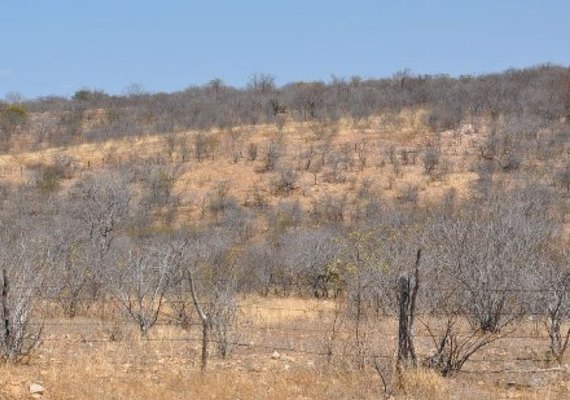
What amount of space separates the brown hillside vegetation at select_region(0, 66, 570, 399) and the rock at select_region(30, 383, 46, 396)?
2.3 inches

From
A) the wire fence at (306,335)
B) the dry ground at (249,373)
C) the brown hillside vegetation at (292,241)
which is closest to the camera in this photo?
the dry ground at (249,373)

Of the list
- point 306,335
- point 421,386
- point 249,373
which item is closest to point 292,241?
point 306,335

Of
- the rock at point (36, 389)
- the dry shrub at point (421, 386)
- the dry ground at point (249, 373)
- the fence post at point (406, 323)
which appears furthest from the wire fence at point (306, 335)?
the rock at point (36, 389)

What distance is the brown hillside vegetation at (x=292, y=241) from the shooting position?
357 inches

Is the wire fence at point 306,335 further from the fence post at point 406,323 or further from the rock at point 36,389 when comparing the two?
the rock at point 36,389

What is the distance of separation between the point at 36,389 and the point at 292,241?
17.8 m

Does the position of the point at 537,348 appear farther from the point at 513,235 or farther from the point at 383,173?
the point at 383,173

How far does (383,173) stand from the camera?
3853 cm

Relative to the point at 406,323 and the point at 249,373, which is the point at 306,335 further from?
the point at 406,323

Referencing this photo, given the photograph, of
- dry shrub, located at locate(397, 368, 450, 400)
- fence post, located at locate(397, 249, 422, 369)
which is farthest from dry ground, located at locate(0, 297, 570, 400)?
fence post, located at locate(397, 249, 422, 369)

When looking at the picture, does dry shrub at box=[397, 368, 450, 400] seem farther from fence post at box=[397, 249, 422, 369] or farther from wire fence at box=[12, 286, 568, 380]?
wire fence at box=[12, 286, 568, 380]

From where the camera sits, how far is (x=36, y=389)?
26.8ft

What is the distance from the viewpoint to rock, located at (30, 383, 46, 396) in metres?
8.13

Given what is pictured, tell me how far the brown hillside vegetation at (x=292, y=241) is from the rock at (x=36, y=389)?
0.06 meters
